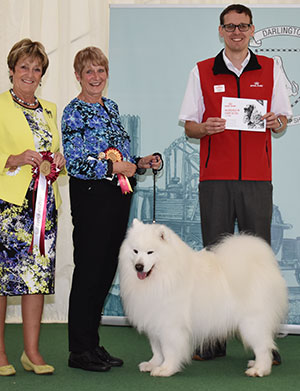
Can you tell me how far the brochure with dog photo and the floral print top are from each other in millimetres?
738

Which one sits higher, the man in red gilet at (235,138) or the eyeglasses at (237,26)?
the eyeglasses at (237,26)

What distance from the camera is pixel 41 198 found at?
311 centimetres

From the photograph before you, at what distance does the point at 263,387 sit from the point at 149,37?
2917 mm

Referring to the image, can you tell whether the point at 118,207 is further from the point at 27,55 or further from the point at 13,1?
the point at 13,1

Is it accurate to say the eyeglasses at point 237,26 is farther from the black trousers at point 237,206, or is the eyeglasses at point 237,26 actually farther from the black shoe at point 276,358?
the black shoe at point 276,358

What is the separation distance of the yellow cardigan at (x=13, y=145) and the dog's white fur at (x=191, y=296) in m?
0.69

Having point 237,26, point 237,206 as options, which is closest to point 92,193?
point 237,206

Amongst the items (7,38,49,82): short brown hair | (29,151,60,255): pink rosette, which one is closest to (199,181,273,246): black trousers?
(29,151,60,255): pink rosette

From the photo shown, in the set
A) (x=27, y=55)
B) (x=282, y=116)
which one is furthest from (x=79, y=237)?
(x=282, y=116)

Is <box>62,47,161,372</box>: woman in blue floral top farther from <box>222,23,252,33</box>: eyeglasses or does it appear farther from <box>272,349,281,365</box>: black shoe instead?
<box>272,349,281,365</box>: black shoe

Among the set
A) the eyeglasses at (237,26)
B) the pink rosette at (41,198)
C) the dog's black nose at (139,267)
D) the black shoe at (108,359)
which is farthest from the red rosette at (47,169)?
the eyeglasses at (237,26)

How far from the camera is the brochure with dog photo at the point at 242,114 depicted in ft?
11.5

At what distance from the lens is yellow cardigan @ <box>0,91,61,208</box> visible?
120 inches

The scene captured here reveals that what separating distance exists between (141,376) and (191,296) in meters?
0.54
